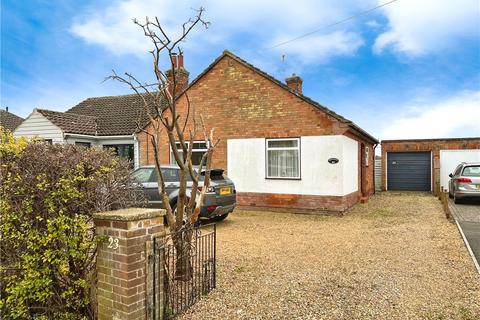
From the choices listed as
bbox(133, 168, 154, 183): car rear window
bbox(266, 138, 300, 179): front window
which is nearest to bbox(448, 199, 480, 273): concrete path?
bbox(266, 138, 300, 179): front window

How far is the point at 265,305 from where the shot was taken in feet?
12.0

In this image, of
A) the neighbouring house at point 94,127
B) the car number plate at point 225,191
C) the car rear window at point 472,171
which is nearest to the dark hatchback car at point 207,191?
the car number plate at point 225,191

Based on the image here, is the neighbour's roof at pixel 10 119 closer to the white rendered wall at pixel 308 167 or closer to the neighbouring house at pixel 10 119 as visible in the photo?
the neighbouring house at pixel 10 119

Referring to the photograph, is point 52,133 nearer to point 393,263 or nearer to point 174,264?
point 174,264

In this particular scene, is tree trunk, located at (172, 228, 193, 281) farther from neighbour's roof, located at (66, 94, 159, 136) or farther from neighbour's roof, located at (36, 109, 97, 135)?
neighbour's roof, located at (36, 109, 97, 135)

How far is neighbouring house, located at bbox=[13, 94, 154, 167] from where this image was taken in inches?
552

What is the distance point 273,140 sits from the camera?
36.5ft

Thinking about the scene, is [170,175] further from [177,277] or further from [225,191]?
[177,277]

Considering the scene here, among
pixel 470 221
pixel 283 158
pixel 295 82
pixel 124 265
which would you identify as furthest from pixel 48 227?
pixel 295 82

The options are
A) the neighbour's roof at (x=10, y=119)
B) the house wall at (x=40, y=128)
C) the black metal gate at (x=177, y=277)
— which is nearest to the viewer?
the black metal gate at (x=177, y=277)

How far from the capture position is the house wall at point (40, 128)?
45.6ft

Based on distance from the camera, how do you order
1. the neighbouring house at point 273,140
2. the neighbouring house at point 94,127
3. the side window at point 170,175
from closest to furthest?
the side window at point 170,175, the neighbouring house at point 273,140, the neighbouring house at point 94,127

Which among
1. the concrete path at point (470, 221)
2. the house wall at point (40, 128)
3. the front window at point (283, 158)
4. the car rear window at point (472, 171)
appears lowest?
the concrete path at point (470, 221)

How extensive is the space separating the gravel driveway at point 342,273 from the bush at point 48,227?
131 centimetres
